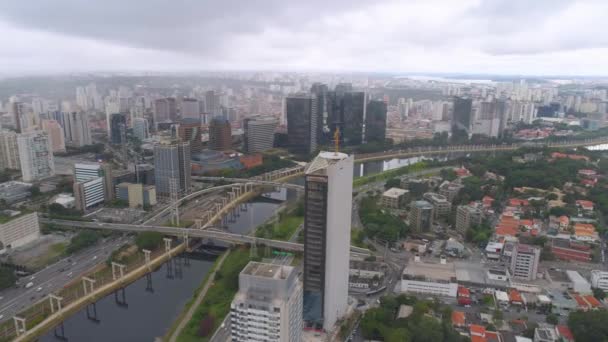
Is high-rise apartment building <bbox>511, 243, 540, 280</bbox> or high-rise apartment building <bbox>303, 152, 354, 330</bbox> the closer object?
high-rise apartment building <bbox>303, 152, 354, 330</bbox>

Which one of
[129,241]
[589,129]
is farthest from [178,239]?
[589,129]

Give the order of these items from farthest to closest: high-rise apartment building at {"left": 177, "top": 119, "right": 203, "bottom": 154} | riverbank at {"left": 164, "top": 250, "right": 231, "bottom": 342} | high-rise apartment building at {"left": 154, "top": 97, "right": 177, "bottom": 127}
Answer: high-rise apartment building at {"left": 154, "top": 97, "right": 177, "bottom": 127} < high-rise apartment building at {"left": 177, "top": 119, "right": 203, "bottom": 154} < riverbank at {"left": 164, "top": 250, "right": 231, "bottom": 342}

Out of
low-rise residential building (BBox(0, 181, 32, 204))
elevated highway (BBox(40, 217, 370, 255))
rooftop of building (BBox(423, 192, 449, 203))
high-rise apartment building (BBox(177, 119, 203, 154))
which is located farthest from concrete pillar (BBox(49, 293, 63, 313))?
high-rise apartment building (BBox(177, 119, 203, 154))

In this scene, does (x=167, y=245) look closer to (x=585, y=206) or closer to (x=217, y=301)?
(x=217, y=301)

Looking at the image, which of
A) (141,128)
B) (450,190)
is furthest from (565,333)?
(141,128)

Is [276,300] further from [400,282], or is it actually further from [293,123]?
[293,123]

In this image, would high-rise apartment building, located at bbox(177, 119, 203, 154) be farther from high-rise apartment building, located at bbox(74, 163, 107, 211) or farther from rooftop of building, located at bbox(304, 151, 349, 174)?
rooftop of building, located at bbox(304, 151, 349, 174)
